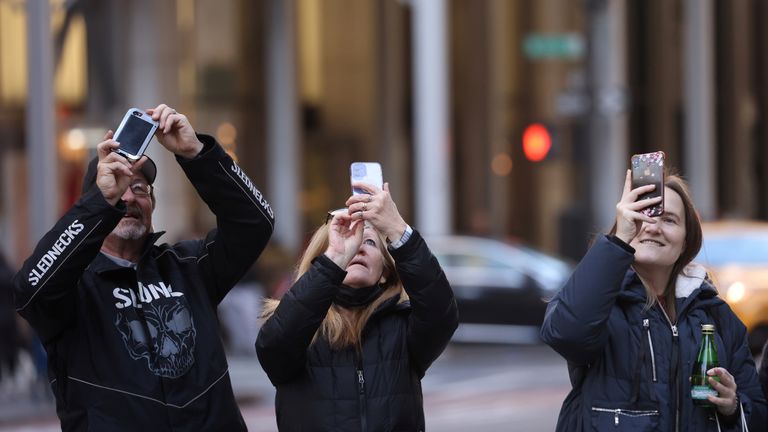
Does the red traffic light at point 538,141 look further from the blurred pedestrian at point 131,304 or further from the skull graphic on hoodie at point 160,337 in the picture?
the skull graphic on hoodie at point 160,337

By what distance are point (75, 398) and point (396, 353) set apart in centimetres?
106

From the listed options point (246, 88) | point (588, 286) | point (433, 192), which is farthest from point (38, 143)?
point (246, 88)

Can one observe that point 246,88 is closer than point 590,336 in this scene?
No

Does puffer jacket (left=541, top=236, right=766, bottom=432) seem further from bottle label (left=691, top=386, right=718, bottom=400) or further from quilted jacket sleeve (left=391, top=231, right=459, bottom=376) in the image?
quilted jacket sleeve (left=391, top=231, right=459, bottom=376)

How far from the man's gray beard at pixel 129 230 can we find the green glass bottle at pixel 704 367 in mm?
1871

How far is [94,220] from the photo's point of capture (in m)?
4.31

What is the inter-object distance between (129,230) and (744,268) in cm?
1150

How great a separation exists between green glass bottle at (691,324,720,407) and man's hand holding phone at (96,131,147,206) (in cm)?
189

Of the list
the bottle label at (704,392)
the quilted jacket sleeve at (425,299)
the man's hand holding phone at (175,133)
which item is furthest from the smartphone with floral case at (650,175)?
the man's hand holding phone at (175,133)

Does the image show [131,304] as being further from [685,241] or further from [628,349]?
[685,241]

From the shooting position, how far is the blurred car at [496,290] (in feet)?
60.8

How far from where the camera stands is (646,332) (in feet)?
14.3

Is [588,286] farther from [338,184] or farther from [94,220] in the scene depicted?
[338,184]

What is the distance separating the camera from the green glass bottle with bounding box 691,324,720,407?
4.26 metres
